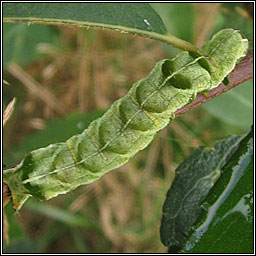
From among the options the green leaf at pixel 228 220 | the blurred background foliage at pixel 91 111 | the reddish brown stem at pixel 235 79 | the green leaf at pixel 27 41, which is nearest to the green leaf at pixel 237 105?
the blurred background foliage at pixel 91 111

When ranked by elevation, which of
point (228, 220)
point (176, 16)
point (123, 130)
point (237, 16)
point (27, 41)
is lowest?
point (228, 220)

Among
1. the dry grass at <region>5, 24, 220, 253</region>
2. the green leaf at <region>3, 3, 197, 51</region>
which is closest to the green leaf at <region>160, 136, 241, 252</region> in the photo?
the green leaf at <region>3, 3, 197, 51</region>

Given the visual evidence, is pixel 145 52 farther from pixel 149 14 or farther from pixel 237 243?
pixel 237 243

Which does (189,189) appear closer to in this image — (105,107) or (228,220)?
(228,220)

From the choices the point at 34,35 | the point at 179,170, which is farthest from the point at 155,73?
the point at 34,35

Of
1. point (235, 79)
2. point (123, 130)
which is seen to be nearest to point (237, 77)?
point (235, 79)

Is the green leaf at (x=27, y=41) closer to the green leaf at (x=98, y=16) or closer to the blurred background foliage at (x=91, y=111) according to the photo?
the blurred background foliage at (x=91, y=111)
